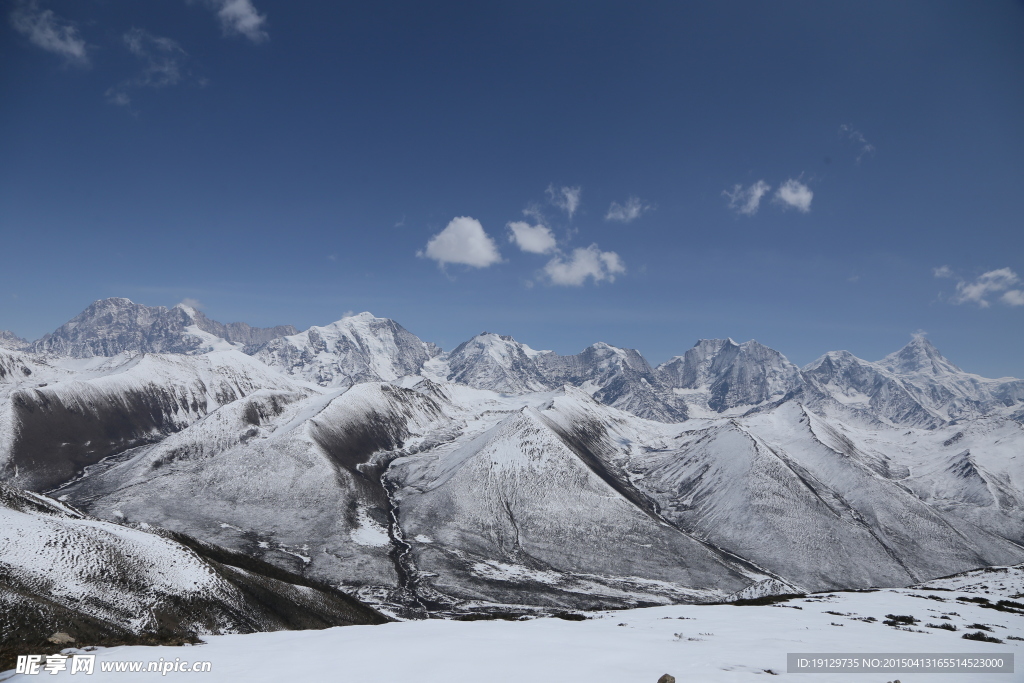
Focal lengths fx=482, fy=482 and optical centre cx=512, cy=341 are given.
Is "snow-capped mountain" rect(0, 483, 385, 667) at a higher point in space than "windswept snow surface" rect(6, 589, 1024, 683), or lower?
lower

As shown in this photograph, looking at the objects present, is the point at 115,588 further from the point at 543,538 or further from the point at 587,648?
the point at 543,538

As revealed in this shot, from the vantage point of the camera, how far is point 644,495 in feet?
654

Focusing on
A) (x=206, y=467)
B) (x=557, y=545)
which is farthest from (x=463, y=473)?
(x=206, y=467)

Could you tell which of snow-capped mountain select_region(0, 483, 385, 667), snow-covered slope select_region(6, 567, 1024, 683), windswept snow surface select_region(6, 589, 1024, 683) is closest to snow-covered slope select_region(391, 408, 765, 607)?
snow-capped mountain select_region(0, 483, 385, 667)

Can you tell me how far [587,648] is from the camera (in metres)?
27.8

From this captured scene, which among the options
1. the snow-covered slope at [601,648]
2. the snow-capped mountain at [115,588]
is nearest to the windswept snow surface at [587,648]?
the snow-covered slope at [601,648]

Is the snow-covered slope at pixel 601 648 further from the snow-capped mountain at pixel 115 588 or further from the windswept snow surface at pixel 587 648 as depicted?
the snow-capped mountain at pixel 115 588

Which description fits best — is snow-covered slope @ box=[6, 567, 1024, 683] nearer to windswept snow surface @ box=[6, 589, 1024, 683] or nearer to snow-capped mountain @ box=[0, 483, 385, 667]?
windswept snow surface @ box=[6, 589, 1024, 683]

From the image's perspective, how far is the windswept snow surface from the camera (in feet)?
73.7

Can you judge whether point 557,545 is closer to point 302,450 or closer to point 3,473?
point 302,450

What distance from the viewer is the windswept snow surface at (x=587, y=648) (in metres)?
22.5

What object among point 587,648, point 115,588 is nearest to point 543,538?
point 115,588

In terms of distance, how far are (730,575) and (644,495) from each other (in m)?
67.8

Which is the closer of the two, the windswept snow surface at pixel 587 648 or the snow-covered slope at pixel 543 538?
the windswept snow surface at pixel 587 648
